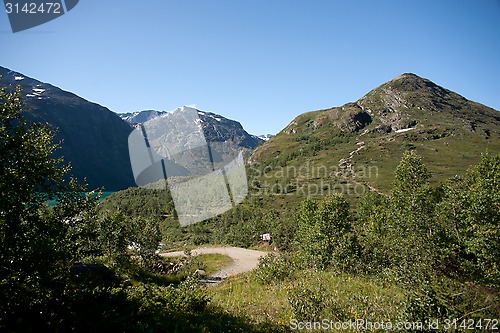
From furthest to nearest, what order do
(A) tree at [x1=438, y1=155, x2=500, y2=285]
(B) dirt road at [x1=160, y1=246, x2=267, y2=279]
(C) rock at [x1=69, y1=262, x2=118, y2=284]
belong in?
(B) dirt road at [x1=160, y1=246, x2=267, y2=279] → (A) tree at [x1=438, y1=155, x2=500, y2=285] → (C) rock at [x1=69, y1=262, x2=118, y2=284]

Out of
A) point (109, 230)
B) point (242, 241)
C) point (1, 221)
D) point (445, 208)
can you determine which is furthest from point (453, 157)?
point (1, 221)

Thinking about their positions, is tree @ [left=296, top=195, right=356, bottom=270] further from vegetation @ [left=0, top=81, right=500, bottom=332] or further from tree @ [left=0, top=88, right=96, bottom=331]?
tree @ [left=0, top=88, right=96, bottom=331]

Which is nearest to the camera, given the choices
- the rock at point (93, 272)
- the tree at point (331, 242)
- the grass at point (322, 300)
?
the grass at point (322, 300)

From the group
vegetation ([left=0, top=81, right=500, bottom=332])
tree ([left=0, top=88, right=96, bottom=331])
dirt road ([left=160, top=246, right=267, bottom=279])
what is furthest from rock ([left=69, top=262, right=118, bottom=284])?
dirt road ([left=160, top=246, right=267, bottom=279])

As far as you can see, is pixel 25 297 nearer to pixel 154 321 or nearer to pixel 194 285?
pixel 154 321

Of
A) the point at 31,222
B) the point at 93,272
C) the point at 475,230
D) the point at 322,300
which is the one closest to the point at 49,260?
the point at 31,222

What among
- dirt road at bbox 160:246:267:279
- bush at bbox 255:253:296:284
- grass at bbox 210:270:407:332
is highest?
grass at bbox 210:270:407:332

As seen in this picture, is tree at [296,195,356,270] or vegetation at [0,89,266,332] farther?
tree at [296,195,356,270]

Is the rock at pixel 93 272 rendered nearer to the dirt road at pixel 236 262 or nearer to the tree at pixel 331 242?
the tree at pixel 331 242

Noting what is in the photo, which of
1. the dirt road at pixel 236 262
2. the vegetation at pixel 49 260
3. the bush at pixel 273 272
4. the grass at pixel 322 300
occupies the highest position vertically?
the vegetation at pixel 49 260

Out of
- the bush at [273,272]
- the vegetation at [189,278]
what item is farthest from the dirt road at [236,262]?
the vegetation at [189,278]

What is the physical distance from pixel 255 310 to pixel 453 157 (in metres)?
237

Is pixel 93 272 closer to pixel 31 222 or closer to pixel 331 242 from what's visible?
pixel 31 222

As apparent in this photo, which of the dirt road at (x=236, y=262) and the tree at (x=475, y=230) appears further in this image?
the dirt road at (x=236, y=262)
